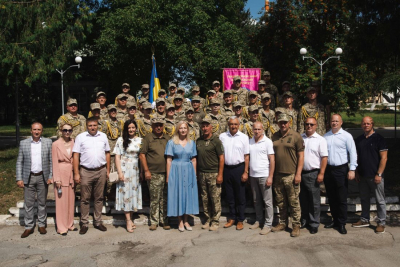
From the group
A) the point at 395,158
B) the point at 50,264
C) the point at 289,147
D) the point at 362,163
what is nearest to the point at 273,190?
the point at 289,147

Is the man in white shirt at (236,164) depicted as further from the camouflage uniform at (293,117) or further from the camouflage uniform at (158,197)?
the camouflage uniform at (293,117)

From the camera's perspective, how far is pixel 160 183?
6711 mm

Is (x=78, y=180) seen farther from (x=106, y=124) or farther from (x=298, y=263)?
(x=298, y=263)

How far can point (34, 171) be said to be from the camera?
259 inches

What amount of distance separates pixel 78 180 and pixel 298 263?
12.0 feet

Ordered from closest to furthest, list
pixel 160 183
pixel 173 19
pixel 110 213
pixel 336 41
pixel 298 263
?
pixel 298 263, pixel 160 183, pixel 110 213, pixel 173 19, pixel 336 41

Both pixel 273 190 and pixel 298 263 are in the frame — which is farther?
pixel 273 190

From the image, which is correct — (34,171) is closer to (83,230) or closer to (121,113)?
(83,230)

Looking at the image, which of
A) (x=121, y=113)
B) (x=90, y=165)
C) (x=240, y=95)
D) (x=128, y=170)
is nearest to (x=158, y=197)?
(x=128, y=170)

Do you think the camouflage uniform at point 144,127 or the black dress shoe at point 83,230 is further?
the camouflage uniform at point 144,127

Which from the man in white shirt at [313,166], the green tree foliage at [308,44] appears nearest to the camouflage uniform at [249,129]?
the man in white shirt at [313,166]

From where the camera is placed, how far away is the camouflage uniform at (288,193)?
6.39m

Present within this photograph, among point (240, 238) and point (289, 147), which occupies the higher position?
point (289, 147)

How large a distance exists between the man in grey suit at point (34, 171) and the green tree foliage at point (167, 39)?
1435 cm
